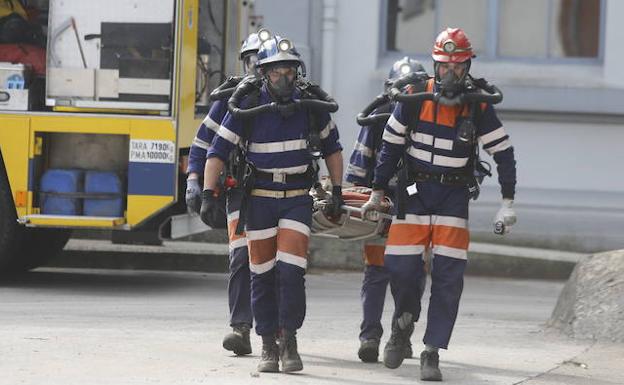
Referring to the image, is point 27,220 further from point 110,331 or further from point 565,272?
point 565,272

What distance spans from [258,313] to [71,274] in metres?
5.59

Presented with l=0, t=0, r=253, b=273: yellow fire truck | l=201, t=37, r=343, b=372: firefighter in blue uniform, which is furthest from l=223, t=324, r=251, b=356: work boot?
l=0, t=0, r=253, b=273: yellow fire truck

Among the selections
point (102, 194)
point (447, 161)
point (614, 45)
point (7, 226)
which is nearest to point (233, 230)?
point (447, 161)

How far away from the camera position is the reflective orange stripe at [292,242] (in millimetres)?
8398

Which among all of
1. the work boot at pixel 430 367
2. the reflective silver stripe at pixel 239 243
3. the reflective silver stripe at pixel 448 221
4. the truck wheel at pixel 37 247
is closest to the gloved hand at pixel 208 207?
the reflective silver stripe at pixel 239 243

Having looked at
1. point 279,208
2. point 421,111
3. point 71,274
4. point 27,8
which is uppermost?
point 27,8

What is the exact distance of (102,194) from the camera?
12.2 meters

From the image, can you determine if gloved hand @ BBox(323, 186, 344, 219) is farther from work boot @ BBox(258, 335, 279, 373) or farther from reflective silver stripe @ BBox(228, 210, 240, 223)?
work boot @ BBox(258, 335, 279, 373)

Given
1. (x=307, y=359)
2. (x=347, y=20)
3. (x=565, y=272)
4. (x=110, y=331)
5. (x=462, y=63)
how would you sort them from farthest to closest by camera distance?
1. (x=347, y=20)
2. (x=565, y=272)
3. (x=110, y=331)
4. (x=307, y=359)
5. (x=462, y=63)

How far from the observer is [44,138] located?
12.2 metres

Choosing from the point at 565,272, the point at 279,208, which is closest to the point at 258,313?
the point at 279,208

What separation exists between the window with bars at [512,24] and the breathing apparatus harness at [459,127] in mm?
7709

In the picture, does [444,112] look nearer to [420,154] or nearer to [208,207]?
[420,154]

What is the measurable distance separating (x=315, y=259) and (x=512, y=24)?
3341 mm
